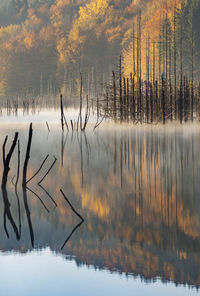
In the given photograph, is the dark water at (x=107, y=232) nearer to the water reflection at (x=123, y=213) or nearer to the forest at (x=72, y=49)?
the water reflection at (x=123, y=213)

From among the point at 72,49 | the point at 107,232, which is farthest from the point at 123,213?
the point at 72,49

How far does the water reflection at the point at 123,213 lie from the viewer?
19.7 ft

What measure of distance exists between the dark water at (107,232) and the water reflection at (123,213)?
1cm

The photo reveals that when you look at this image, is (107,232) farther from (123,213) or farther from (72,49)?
(72,49)

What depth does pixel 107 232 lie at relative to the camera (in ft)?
23.2

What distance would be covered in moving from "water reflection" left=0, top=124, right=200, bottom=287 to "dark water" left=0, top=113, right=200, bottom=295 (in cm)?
1

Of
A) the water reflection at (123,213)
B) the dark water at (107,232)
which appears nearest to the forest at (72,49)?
the water reflection at (123,213)

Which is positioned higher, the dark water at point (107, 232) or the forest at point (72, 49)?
the forest at point (72, 49)

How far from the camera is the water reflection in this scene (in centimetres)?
602

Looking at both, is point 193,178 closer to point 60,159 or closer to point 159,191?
point 159,191

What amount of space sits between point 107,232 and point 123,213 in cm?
102

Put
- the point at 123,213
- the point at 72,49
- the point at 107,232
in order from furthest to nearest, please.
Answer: the point at 72,49 < the point at 123,213 < the point at 107,232

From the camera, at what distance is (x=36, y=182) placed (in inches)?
431

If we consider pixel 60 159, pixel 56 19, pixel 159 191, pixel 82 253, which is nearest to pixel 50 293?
pixel 82 253
